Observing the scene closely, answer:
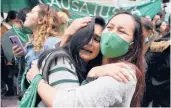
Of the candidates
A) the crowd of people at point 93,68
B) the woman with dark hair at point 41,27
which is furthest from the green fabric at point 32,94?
the woman with dark hair at point 41,27

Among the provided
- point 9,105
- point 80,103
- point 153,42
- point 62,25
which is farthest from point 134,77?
point 9,105

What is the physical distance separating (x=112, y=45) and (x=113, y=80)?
0.34 m

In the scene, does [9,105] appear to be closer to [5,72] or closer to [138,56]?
[5,72]

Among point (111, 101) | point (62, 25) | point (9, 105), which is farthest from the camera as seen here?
point (9, 105)

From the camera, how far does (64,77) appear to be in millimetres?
1706

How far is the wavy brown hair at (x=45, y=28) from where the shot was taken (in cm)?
313

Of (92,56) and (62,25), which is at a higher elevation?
(92,56)

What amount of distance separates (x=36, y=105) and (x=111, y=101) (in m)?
0.40

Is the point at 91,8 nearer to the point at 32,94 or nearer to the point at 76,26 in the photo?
the point at 76,26

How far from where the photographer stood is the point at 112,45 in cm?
191

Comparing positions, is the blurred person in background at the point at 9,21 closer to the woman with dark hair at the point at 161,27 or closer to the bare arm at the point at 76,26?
the woman with dark hair at the point at 161,27

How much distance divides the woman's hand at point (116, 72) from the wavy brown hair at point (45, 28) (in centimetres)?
146

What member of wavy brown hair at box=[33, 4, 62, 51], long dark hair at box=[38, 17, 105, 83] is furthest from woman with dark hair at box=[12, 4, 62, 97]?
long dark hair at box=[38, 17, 105, 83]

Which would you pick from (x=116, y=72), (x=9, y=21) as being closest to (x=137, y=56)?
(x=116, y=72)
